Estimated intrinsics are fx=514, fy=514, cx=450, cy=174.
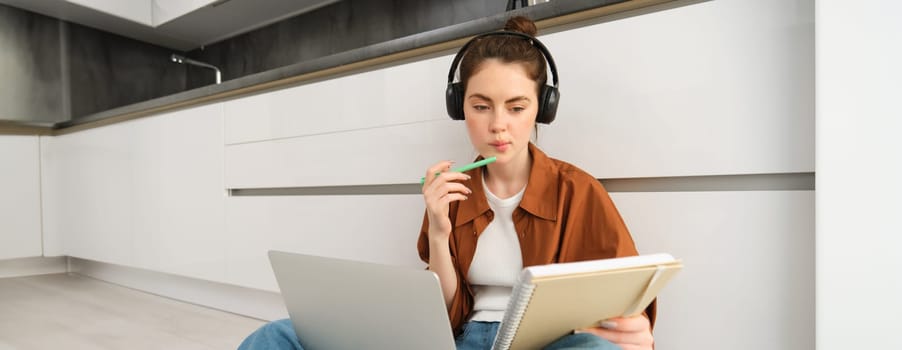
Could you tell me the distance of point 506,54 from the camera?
75 cm

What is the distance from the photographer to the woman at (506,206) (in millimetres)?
728

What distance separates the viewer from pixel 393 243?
126cm

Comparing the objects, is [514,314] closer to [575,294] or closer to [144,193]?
[575,294]

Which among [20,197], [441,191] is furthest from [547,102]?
[20,197]

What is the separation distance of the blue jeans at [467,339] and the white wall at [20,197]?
2531 millimetres

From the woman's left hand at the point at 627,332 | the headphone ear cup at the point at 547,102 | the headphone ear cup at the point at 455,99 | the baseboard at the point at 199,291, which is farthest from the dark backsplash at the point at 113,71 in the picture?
the woman's left hand at the point at 627,332

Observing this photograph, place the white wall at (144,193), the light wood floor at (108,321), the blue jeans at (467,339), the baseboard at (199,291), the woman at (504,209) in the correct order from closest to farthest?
the blue jeans at (467,339) < the woman at (504,209) < the light wood floor at (108,321) < the baseboard at (199,291) < the white wall at (144,193)

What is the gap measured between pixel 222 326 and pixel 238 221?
0.33 m

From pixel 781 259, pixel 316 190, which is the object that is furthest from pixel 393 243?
pixel 781 259
